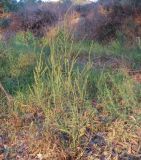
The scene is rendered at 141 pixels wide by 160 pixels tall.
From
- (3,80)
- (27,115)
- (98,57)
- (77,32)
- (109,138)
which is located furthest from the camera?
(77,32)

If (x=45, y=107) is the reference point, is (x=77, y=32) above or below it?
below

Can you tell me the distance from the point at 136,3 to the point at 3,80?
20.3 feet

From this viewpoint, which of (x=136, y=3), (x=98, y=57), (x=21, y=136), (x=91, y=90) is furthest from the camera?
(x=136, y=3)

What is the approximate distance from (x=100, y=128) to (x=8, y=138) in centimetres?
104

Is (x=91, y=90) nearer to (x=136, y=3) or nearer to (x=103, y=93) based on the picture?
(x=103, y=93)

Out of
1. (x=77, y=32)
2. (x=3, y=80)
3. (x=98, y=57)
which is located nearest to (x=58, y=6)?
(x=77, y=32)

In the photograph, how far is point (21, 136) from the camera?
5.10 meters

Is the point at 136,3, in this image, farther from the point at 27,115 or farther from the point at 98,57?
the point at 27,115

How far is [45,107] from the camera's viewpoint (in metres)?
5.28

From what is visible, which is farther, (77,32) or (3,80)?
(77,32)

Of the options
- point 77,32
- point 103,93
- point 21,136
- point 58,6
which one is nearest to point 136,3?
point 77,32

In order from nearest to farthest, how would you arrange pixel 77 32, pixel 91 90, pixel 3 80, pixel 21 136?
pixel 21 136
pixel 91 90
pixel 3 80
pixel 77 32

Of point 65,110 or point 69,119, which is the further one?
point 65,110

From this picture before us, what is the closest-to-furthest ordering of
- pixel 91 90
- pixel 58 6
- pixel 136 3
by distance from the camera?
pixel 91 90 → pixel 136 3 → pixel 58 6
